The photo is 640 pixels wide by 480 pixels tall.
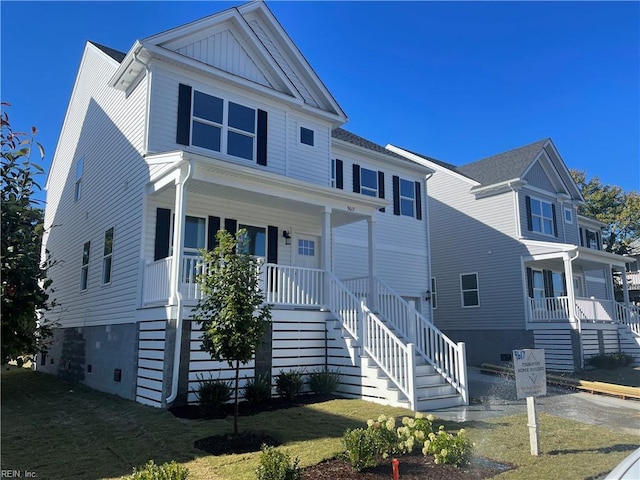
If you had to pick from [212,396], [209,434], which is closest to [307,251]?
[212,396]

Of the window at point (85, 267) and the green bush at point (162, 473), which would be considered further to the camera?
the window at point (85, 267)

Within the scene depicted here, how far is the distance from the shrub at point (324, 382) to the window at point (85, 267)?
7925 mm

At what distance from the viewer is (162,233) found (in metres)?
10.9

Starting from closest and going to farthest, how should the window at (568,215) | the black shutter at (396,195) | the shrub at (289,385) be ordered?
1. the shrub at (289,385)
2. the black shutter at (396,195)
3. the window at (568,215)

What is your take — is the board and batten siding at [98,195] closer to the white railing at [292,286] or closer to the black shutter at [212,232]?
the black shutter at [212,232]

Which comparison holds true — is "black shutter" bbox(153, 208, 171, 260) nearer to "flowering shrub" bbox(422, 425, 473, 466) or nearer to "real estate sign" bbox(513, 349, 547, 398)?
"flowering shrub" bbox(422, 425, 473, 466)

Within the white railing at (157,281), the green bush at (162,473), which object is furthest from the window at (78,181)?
the green bush at (162,473)

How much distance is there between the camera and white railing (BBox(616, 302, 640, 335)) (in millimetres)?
20516

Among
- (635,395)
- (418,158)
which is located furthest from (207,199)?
(418,158)

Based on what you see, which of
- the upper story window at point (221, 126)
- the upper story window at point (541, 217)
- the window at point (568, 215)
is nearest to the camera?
the upper story window at point (221, 126)

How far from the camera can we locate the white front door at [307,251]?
44.7ft

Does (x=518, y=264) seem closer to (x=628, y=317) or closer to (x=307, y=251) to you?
(x=628, y=317)

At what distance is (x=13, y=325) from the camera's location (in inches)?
199

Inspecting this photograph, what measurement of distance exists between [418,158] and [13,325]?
20331mm
